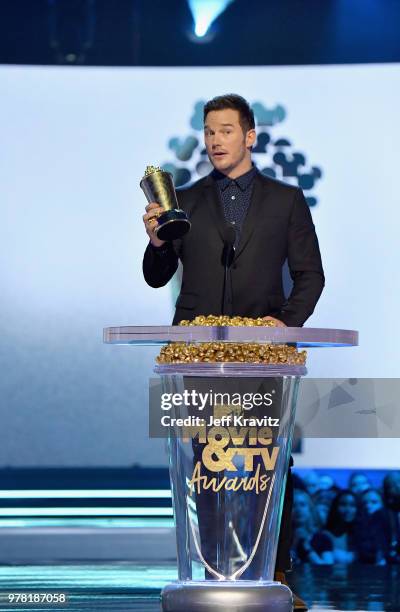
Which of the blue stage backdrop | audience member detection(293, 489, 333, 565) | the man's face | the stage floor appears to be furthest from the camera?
the blue stage backdrop

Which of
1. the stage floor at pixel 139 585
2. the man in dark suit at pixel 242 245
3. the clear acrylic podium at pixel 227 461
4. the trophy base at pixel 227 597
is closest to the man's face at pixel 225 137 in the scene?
the man in dark suit at pixel 242 245

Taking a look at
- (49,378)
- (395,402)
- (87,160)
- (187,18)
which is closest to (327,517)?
(395,402)

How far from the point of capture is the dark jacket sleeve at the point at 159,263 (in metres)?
3.36

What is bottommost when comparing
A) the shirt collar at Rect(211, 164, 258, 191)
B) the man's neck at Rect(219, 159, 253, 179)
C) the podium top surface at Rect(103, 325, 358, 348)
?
the podium top surface at Rect(103, 325, 358, 348)

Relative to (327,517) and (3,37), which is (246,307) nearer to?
(327,517)

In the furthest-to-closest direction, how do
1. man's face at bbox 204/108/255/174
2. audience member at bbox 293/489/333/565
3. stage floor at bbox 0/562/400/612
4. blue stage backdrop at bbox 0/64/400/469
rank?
blue stage backdrop at bbox 0/64/400/469 < audience member at bbox 293/489/333/565 < stage floor at bbox 0/562/400/612 < man's face at bbox 204/108/255/174

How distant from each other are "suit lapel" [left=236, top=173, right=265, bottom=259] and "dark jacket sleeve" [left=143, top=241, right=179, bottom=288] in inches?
7.2

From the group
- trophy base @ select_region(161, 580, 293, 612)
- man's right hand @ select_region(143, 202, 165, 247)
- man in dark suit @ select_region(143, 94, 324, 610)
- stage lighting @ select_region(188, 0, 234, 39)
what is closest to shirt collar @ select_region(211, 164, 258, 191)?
man in dark suit @ select_region(143, 94, 324, 610)

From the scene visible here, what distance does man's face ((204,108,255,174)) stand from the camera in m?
3.35

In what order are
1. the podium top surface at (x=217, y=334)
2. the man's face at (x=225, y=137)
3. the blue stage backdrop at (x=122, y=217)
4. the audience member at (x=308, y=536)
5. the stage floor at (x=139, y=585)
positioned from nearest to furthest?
the podium top surface at (x=217, y=334) → the man's face at (x=225, y=137) → the stage floor at (x=139, y=585) → the audience member at (x=308, y=536) → the blue stage backdrop at (x=122, y=217)

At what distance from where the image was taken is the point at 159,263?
339 cm

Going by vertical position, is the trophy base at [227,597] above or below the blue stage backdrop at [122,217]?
below

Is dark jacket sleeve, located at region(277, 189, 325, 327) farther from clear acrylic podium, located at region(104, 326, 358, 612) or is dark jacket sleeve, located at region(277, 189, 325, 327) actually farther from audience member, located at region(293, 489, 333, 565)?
audience member, located at region(293, 489, 333, 565)

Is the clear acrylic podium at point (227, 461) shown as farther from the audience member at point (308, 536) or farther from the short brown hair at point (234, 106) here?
the audience member at point (308, 536)
